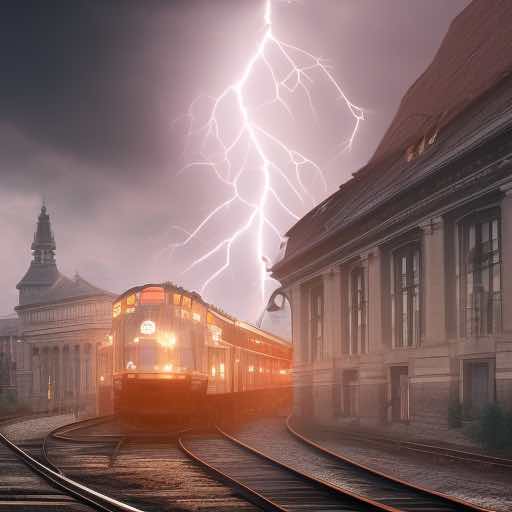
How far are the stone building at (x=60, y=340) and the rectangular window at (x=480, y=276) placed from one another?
4110 inches

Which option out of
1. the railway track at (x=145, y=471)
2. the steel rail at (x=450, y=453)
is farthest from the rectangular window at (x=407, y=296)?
the railway track at (x=145, y=471)

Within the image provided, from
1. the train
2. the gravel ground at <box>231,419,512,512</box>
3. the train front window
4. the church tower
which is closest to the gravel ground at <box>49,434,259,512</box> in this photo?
the gravel ground at <box>231,419,512,512</box>

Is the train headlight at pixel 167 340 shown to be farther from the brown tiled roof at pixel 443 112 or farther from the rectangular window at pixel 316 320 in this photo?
the rectangular window at pixel 316 320

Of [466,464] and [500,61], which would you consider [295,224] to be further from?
[466,464]

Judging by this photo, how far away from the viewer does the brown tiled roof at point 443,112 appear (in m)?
27.0

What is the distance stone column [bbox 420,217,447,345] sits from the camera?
27.8 m

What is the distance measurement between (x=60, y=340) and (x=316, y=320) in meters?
107

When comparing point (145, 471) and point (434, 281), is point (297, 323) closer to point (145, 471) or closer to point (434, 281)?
point (434, 281)

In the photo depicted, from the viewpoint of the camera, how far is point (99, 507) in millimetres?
11945

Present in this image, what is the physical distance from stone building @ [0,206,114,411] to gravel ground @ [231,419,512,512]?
106 metres

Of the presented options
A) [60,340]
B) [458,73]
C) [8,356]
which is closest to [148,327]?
[458,73]

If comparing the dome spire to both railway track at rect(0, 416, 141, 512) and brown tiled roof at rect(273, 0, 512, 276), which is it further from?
railway track at rect(0, 416, 141, 512)

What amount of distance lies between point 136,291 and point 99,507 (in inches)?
599

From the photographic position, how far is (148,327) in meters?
26.3
